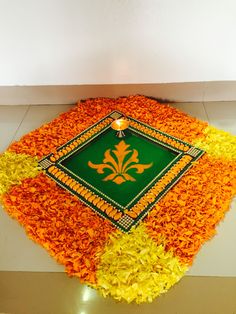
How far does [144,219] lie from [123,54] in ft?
3.75

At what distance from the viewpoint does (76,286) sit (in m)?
1.17

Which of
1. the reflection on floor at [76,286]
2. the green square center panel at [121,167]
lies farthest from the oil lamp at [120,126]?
the reflection on floor at [76,286]

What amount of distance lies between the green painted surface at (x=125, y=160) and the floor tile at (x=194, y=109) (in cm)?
43

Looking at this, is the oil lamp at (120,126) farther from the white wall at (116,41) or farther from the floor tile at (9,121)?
the floor tile at (9,121)

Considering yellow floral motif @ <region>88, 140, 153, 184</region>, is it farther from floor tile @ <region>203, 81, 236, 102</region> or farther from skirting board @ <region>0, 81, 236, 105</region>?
floor tile @ <region>203, 81, 236, 102</region>

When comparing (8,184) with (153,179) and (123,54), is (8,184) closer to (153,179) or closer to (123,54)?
(153,179)

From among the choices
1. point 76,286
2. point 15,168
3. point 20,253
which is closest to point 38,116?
point 15,168

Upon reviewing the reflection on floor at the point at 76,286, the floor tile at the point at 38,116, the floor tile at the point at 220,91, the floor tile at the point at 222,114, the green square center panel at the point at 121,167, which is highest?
the floor tile at the point at 38,116

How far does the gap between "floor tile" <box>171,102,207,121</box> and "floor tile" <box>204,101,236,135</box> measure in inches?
1.4

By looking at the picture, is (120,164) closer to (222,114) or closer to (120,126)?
(120,126)

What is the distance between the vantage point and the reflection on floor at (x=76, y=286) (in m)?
1.10

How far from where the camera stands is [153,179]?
1539 millimetres

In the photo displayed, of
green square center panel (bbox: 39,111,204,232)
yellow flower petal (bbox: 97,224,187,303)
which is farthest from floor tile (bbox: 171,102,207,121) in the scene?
yellow flower petal (bbox: 97,224,187,303)

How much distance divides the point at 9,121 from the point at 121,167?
38.6 inches
